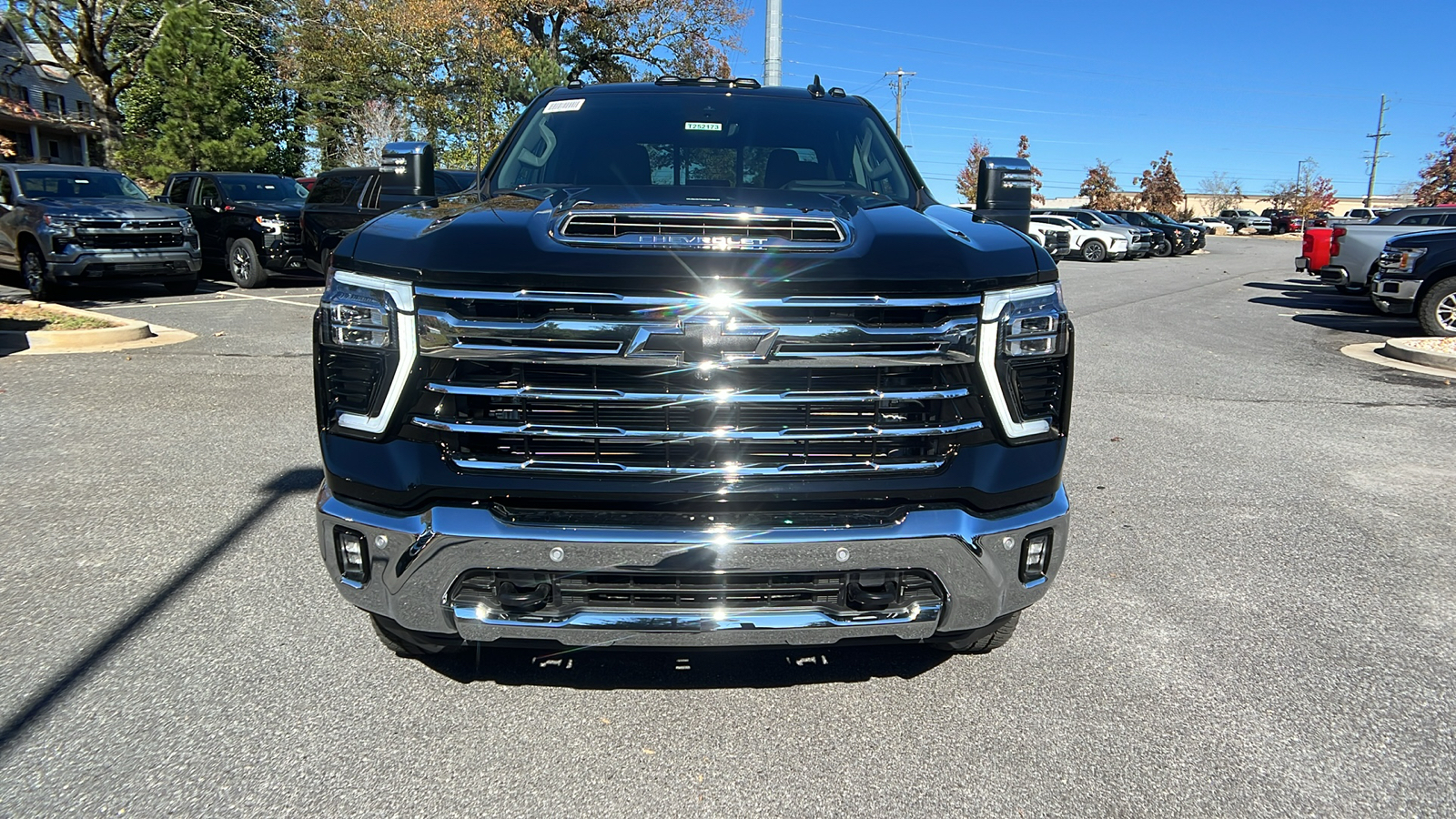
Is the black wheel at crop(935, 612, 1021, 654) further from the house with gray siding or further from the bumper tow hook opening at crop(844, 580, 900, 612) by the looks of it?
the house with gray siding

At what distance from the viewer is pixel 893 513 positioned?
257 cm

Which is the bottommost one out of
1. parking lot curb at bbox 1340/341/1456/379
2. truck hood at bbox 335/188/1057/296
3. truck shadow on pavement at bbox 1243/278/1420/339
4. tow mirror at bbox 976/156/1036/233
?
parking lot curb at bbox 1340/341/1456/379

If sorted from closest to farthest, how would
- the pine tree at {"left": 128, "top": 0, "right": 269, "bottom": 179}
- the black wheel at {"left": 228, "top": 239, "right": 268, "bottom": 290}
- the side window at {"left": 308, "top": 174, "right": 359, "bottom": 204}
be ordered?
the side window at {"left": 308, "top": 174, "right": 359, "bottom": 204} < the black wheel at {"left": 228, "top": 239, "right": 268, "bottom": 290} < the pine tree at {"left": 128, "top": 0, "right": 269, "bottom": 179}

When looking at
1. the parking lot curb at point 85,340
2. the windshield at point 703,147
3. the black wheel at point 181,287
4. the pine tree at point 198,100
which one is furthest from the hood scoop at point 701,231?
the pine tree at point 198,100

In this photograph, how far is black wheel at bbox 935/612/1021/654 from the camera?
303 cm

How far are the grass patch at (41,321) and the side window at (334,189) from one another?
3.96 metres

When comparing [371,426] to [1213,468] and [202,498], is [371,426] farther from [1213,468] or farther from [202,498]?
[1213,468]

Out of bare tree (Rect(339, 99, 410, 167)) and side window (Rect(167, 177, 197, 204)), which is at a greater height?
bare tree (Rect(339, 99, 410, 167))

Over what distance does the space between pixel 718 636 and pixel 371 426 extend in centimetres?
106

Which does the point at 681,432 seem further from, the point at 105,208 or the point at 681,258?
the point at 105,208

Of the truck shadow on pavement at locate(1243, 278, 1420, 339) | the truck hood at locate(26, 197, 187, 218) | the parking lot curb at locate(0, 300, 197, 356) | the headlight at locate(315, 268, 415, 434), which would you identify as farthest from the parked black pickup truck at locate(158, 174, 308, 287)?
the truck shadow on pavement at locate(1243, 278, 1420, 339)

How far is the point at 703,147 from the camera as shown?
4109 millimetres

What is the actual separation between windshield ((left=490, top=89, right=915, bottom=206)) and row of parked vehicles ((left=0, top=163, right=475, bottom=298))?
8.56 metres

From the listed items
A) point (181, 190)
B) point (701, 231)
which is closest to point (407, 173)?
point (701, 231)
